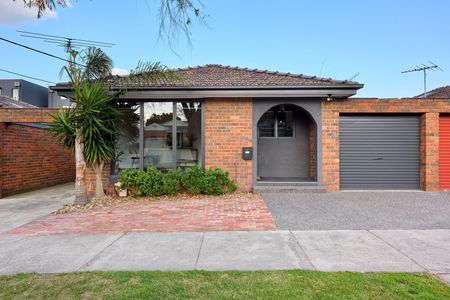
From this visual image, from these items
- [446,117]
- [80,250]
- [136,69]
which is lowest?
[80,250]

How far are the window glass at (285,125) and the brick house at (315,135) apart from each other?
137 centimetres

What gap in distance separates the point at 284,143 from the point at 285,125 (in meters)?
0.69

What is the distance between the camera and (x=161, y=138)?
9336 mm

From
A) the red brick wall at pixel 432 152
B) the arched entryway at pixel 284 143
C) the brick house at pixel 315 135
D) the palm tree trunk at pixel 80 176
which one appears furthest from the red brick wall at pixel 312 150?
the palm tree trunk at pixel 80 176

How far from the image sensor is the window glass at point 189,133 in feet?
30.6

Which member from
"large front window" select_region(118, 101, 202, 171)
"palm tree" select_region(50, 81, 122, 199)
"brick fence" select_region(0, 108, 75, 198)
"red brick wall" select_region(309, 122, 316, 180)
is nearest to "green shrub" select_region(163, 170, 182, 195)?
"large front window" select_region(118, 101, 202, 171)

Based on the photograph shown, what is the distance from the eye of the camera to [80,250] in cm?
448

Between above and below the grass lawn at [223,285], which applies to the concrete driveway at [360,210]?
above

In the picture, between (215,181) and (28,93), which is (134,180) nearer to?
(215,181)

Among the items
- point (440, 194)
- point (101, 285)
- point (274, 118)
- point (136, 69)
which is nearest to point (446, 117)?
point (440, 194)

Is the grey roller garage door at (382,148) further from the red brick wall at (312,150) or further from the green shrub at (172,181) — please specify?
the green shrub at (172,181)

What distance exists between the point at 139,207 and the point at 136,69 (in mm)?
4046

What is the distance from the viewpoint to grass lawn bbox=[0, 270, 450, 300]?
2.98 metres

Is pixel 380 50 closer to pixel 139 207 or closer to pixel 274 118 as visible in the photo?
pixel 274 118
